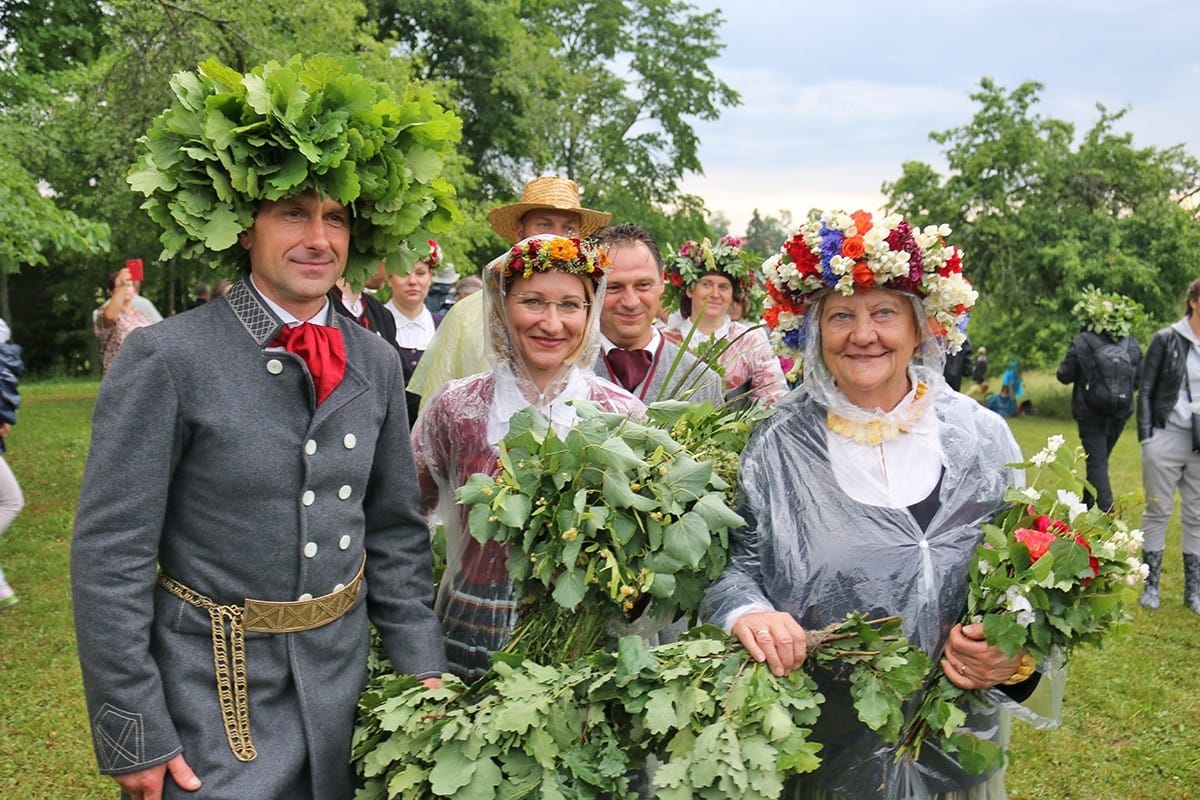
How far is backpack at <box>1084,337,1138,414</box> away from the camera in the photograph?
7906 mm

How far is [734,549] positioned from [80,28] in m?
10.0

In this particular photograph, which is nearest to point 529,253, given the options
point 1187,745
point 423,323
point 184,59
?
point 423,323

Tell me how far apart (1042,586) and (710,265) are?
4494 mm

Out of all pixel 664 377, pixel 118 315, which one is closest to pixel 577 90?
pixel 118 315

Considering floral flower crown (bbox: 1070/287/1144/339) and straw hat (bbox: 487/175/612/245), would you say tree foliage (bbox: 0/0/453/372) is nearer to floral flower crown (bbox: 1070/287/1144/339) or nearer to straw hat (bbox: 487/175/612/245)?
straw hat (bbox: 487/175/612/245)

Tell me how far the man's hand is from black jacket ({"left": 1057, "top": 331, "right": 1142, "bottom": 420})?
7.78 m

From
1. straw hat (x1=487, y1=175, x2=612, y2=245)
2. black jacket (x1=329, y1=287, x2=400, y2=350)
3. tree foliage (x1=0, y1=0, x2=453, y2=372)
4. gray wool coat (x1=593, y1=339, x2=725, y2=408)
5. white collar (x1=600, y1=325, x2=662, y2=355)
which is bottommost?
gray wool coat (x1=593, y1=339, x2=725, y2=408)

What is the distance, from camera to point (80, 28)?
31.4 feet

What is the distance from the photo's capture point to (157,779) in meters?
1.92

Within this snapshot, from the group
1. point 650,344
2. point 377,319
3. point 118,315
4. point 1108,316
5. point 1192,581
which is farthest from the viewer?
point 118,315

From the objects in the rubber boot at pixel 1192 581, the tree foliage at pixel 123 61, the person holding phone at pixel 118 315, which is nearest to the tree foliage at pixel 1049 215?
the tree foliage at pixel 123 61

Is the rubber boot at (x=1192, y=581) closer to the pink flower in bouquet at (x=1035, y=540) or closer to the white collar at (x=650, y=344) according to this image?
the white collar at (x=650, y=344)

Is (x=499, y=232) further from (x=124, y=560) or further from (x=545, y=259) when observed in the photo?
(x=124, y=560)

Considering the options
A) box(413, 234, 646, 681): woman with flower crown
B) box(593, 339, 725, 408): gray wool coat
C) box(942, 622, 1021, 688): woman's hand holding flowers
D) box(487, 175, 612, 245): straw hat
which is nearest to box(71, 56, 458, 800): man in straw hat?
box(413, 234, 646, 681): woman with flower crown
